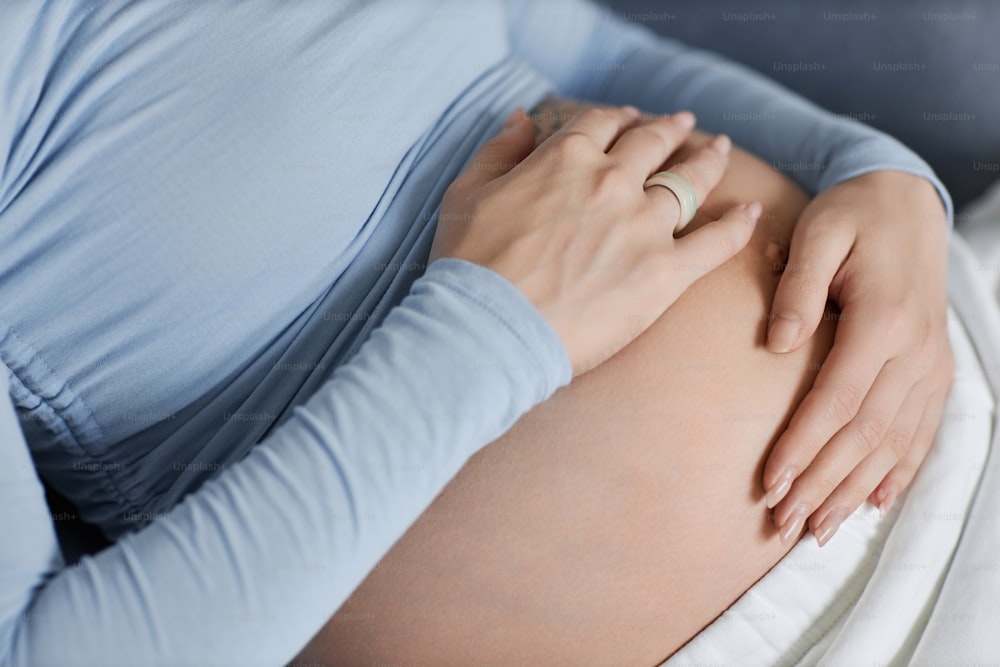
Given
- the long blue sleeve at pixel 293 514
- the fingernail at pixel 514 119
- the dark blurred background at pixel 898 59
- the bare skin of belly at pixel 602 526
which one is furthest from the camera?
the dark blurred background at pixel 898 59

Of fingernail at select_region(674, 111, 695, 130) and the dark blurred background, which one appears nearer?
fingernail at select_region(674, 111, 695, 130)

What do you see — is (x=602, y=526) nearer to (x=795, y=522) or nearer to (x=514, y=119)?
(x=795, y=522)

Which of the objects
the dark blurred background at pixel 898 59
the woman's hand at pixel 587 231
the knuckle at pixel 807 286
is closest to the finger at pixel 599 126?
the woman's hand at pixel 587 231

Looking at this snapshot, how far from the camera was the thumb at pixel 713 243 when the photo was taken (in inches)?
25.4

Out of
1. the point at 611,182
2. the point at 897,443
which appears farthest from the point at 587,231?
the point at 897,443

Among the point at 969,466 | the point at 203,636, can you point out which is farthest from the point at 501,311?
the point at 969,466

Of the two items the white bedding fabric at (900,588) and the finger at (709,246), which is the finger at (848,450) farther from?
the finger at (709,246)

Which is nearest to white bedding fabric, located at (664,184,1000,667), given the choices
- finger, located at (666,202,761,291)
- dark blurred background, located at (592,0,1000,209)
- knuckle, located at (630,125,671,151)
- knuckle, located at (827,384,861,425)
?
knuckle, located at (827,384,861,425)

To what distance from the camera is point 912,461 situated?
2.47 feet

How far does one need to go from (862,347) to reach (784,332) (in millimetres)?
84

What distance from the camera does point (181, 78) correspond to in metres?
0.63

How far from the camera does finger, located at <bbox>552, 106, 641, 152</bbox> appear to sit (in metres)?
0.71

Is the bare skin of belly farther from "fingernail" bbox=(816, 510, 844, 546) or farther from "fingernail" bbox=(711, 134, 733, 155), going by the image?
"fingernail" bbox=(711, 134, 733, 155)

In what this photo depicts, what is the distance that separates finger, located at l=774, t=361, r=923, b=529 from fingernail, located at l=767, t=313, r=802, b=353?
9 cm
